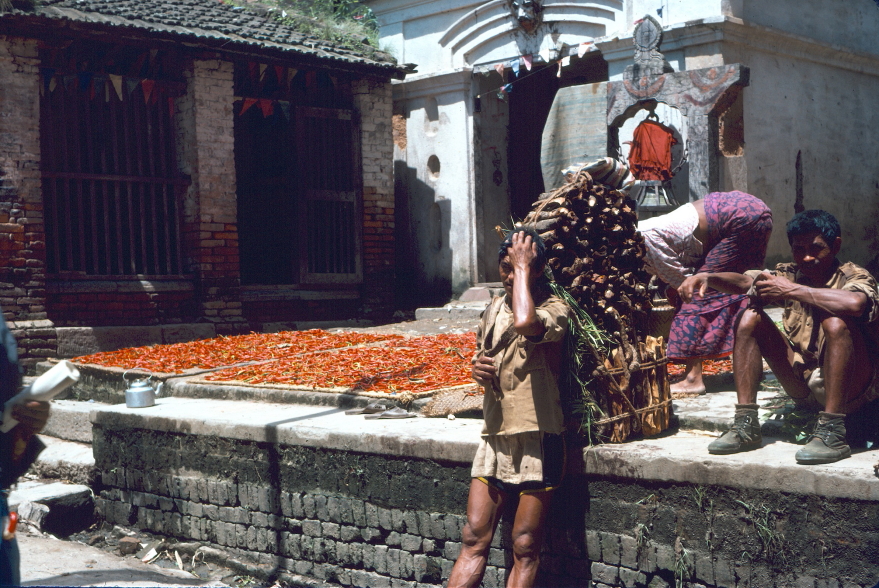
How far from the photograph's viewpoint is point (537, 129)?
1550cm

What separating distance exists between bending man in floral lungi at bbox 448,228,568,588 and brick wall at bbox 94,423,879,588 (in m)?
0.41

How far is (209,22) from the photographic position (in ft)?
41.5

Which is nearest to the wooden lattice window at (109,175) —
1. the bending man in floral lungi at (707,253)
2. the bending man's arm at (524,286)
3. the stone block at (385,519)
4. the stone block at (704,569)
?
the stone block at (385,519)

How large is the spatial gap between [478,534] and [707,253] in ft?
8.46

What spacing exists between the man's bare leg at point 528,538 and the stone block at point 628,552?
48 cm

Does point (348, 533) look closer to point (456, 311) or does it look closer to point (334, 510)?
point (334, 510)

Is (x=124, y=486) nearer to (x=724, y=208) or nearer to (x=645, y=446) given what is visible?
(x=645, y=446)

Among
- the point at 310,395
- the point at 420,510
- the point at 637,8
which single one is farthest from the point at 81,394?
the point at 637,8

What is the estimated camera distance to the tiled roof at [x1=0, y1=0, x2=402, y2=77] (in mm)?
11266

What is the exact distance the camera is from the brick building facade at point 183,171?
10812 mm

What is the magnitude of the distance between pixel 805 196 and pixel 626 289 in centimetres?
781

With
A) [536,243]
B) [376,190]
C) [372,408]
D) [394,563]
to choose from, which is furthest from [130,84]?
[536,243]

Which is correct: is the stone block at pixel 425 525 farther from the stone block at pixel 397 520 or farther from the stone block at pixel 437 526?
the stone block at pixel 397 520

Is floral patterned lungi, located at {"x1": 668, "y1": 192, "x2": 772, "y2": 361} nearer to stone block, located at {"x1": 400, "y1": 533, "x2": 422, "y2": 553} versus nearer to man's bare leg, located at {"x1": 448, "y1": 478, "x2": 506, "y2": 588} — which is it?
man's bare leg, located at {"x1": 448, "y1": 478, "x2": 506, "y2": 588}
